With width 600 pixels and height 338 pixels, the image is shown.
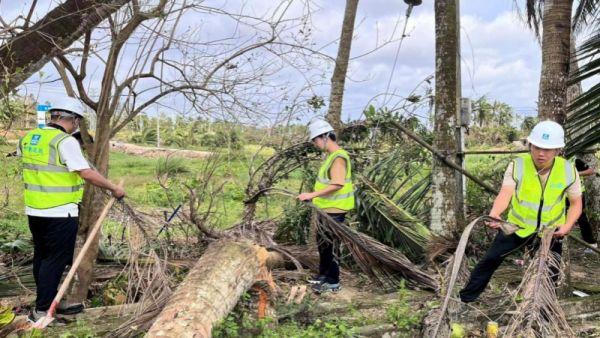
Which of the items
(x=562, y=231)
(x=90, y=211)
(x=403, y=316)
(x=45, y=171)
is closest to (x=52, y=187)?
(x=45, y=171)

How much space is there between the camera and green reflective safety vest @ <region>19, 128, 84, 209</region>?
3.97m

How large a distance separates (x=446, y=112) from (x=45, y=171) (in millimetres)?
4168

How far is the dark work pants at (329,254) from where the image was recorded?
508cm

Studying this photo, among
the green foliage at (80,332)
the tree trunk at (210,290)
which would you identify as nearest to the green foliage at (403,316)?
the tree trunk at (210,290)

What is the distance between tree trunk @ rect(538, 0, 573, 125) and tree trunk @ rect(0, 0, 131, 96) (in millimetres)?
3883

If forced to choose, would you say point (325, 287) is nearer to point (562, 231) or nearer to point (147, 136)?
point (562, 231)

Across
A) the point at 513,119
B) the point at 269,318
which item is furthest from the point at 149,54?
the point at 513,119

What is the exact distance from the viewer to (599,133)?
479 centimetres

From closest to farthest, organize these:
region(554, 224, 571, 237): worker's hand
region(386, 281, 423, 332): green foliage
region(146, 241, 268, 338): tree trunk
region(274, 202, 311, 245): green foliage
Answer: region(146, 241, 268, 338): tree trunk
region(554, 224, 571, 237): worker's hand
region(386, 281, 423, 332): green foliage
region(274, 202, 311, 245): green foliage

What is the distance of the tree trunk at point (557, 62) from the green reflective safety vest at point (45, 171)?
4223mm

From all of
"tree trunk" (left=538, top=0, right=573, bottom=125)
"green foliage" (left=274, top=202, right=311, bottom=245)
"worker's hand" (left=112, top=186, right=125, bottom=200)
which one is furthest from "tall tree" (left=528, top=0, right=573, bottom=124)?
"worker's hand" (left=112, top=186, right=125, bottom=200)

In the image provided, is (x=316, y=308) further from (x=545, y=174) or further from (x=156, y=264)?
(x=545, y=174)

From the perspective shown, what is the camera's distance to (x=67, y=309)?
424 centimetres

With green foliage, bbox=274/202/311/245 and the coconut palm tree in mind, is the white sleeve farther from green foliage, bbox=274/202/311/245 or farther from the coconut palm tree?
the coconut palm tree
